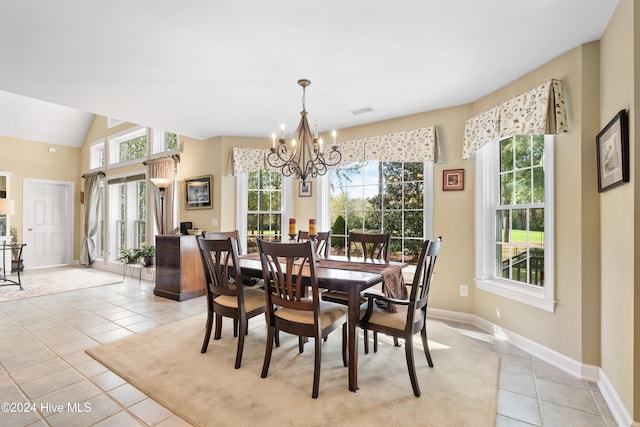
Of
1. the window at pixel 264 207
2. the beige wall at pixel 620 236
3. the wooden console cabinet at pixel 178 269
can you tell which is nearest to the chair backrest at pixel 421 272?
the beige wall at pixel 620 236

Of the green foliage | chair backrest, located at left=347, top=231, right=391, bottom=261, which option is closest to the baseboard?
chair backrest, located at left=347, top=231, right=391, bottom=261

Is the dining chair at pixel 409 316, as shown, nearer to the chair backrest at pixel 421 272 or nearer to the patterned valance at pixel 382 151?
the chair backrest at pixel 421 272

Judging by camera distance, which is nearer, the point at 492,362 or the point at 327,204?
the point at 492,362

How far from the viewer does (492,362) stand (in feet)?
8.24

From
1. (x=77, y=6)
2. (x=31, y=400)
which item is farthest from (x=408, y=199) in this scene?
(x=31, y=400)

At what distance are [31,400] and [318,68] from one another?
10.5 ft

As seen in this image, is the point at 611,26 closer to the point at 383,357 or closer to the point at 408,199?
the point at 408,199

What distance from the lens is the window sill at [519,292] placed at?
260 cm

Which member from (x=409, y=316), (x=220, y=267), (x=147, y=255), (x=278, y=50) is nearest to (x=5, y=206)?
(x=147, y=255)

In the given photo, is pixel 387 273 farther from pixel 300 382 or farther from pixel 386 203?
pixel 386 203

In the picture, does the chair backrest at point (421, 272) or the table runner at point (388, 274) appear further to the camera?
the table runner at point (388, 274)

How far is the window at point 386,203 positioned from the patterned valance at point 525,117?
751mm

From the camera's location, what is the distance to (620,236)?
6.26ft

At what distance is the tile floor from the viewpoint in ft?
5.92
